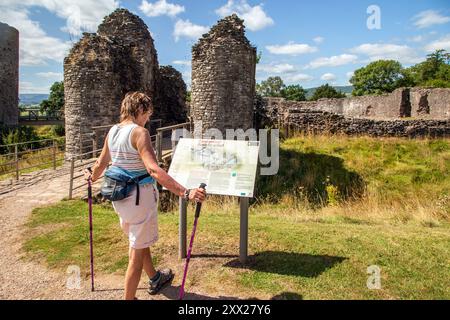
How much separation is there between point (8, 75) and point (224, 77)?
2433 cm

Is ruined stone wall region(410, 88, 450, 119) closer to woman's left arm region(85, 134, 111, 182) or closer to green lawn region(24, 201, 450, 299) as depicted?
green lawn region(24, 201, 450, 299)

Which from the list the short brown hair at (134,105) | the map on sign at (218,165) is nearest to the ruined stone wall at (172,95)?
the map on sign at (218,165)

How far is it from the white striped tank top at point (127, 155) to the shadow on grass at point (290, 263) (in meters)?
2.00

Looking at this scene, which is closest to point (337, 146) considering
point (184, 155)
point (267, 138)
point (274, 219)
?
point (267, 138)

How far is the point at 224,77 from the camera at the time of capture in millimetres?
13047

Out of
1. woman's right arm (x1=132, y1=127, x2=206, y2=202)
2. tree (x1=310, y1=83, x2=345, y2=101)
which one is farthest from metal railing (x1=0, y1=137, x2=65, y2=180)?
tree (x1=310, y1=83, x2=345, y2=101)

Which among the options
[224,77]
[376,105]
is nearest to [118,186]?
[224,77]

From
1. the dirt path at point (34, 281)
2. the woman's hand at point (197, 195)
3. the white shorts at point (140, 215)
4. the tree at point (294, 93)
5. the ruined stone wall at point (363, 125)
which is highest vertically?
the tree at point (294, 93)

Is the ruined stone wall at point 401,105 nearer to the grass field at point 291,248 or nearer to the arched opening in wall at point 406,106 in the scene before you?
the arched opening in wall at point 406,106

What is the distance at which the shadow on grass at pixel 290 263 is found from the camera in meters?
4.45

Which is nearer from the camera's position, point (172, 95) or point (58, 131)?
point (172, 95)

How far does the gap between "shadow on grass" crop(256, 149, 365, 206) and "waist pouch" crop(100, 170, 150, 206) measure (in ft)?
27.7

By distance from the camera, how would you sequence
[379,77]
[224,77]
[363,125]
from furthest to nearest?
[379,77]
[363,125]
[224,77]

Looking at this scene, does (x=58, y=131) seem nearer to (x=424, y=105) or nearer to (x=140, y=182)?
(x=424, y=105)
